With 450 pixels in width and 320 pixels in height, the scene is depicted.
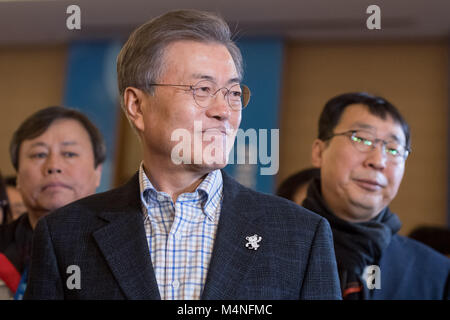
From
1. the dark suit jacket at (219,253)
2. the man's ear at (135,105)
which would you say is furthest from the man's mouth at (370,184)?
the man's ear at (135,105)

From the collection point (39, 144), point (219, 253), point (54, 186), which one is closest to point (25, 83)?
point (39, 144)

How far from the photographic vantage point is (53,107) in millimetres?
1449

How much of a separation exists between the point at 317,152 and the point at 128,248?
527mm

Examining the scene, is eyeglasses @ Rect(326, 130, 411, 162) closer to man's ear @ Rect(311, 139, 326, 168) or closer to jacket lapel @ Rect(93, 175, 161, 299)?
man's ear @ Rect(311, 139, 326, 168)

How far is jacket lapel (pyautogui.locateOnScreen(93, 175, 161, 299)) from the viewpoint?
0.90m

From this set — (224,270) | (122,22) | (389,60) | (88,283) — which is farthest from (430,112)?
(88,283)

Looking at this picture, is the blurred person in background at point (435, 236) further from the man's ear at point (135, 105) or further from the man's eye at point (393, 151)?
the man's ear at point (135, 105)

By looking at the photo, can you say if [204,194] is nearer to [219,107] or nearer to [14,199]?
[219,107]

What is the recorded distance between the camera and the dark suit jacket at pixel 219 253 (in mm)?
896

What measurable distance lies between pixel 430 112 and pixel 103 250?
1147 mm

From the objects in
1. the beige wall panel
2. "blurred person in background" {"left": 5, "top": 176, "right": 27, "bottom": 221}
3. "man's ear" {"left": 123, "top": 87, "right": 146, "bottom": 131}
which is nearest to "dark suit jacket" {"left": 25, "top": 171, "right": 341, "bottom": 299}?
"man's ear" {"left": 123, "top": 87, "right": 146, "bottom": 131}

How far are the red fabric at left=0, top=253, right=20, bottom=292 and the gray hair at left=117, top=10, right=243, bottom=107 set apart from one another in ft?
1.99

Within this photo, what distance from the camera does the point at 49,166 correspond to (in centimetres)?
135

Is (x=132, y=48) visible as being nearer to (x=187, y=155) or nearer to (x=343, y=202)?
(x=187, y=155)
